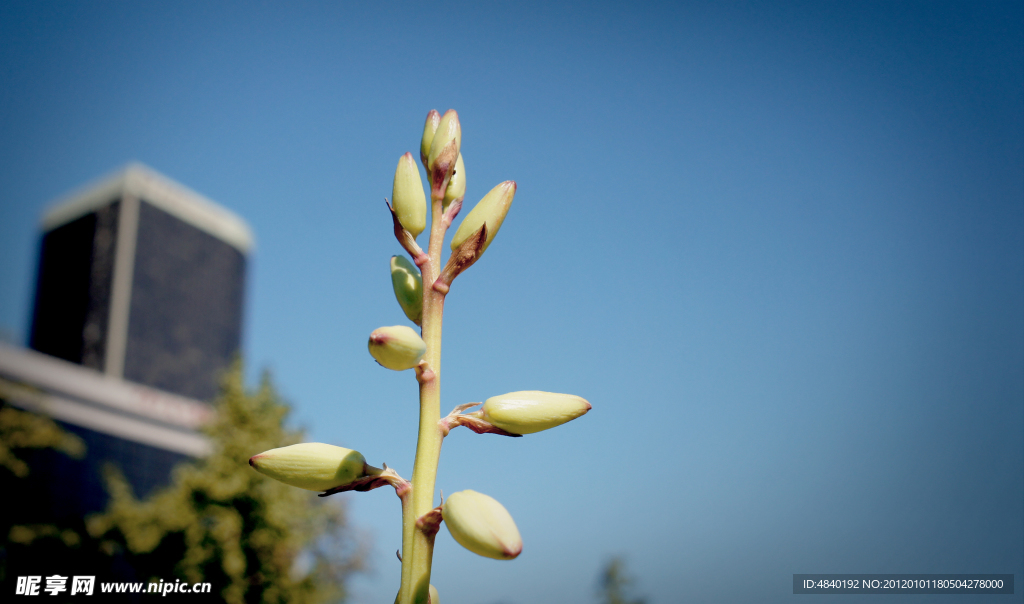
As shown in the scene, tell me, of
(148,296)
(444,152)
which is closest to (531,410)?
(444,152)

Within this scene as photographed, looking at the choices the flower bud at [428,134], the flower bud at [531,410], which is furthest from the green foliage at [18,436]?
the flower bud at [531,410]

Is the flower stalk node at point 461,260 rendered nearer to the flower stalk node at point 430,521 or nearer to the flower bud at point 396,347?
the flower bud at point 396,347

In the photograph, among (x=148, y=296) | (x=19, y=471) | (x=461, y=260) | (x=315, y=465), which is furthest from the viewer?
(x=148, y=296)

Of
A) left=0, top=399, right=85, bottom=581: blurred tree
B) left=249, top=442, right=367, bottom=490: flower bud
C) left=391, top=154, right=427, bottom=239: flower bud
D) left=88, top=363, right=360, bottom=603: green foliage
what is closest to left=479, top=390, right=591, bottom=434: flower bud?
left=249, top=442, right=367, bottom=490: flower bud

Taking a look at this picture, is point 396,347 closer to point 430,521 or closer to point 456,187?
point 430,521

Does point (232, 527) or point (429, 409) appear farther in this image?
point (232, 527)

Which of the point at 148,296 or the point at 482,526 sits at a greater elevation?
the point at 148,296

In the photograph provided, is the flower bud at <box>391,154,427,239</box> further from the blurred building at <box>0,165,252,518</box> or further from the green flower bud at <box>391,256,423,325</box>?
the blurred building at <box>0,165,252,518</box>

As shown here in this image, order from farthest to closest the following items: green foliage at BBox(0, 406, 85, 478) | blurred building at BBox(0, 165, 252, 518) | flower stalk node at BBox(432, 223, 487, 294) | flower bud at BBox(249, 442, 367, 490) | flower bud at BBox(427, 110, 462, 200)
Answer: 1. blurred building at BBox(0, 165, 252, 518)
2. green foliage at BBox(0, 406, 85, 478)
3. flower bud at BBox(427, 110, 462, 200)
4. flower stalk node at BBox(432, 223, 487, 294)
5. flower bud at BBox(249, 442, 367, 490)
